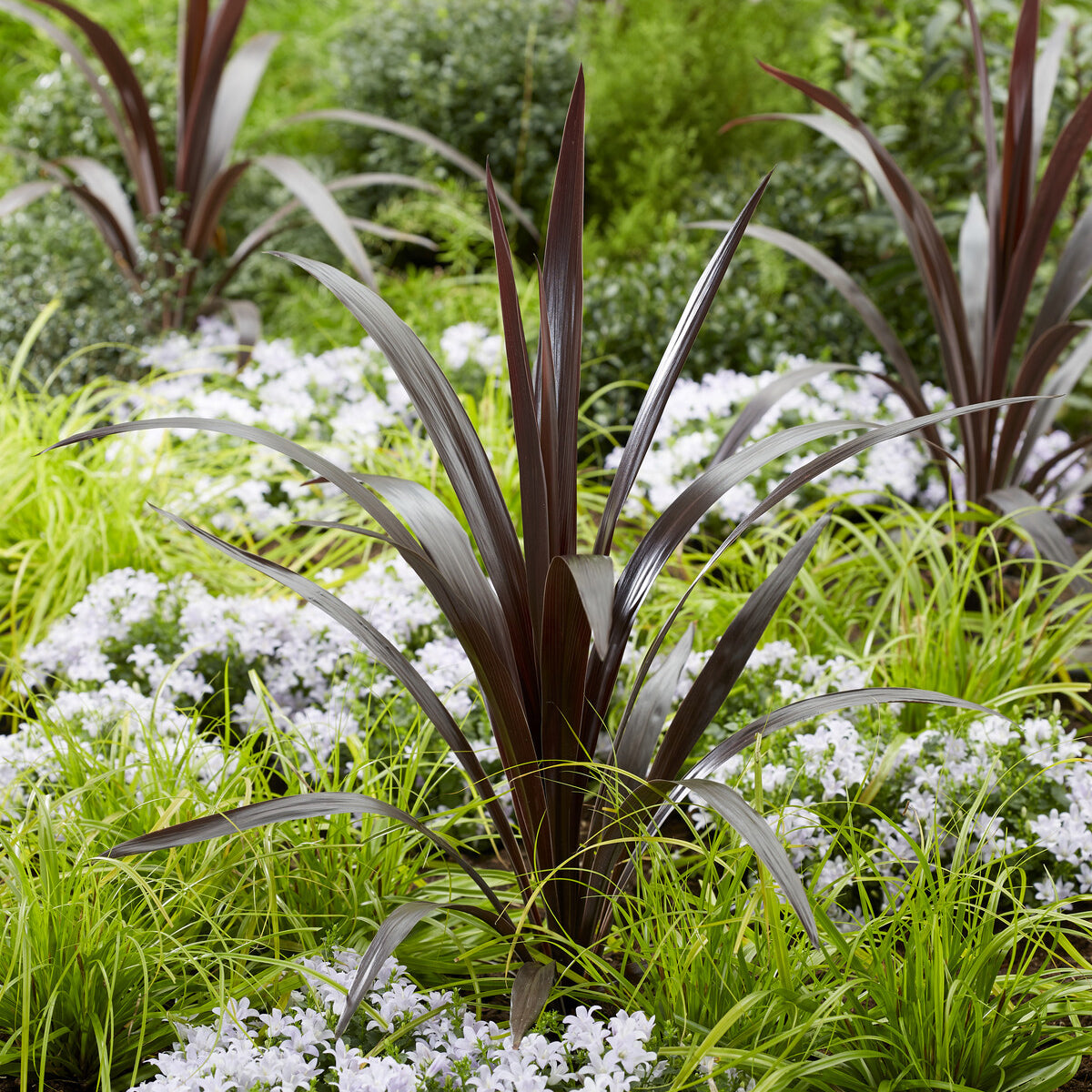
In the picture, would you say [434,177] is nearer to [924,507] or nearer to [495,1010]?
[924,507]

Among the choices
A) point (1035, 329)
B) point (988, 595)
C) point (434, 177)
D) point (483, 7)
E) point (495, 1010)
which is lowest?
point (495, 1010)

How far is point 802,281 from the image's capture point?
3.86m

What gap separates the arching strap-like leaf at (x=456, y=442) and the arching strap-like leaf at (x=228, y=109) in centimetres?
317

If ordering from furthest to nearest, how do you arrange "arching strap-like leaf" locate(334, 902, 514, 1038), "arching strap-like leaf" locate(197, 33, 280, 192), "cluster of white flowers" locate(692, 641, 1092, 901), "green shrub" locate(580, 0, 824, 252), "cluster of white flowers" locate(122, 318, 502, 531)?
"green shrub" locate(580, 0, 824, 252), "arching strap-like leaf" locate(197, 33, 280, 192), "cluster of white flowers" locate(122, 318, 502, 531), "cluster of white flowers" locate(692, 641, 1092, 901), "arching strap-like leaf" locate(334, 902, 514, 1038)

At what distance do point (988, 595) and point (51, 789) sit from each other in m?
2.23

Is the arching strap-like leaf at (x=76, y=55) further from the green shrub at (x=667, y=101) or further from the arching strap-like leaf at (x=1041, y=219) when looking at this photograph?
the arching strap-like leaf at (x=1041, y=219)

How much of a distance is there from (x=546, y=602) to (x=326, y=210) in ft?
7.71

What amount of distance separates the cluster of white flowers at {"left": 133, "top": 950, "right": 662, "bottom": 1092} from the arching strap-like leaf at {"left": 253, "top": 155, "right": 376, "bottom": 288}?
2.17 meters

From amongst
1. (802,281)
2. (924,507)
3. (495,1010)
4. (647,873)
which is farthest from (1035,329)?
(495,1010)

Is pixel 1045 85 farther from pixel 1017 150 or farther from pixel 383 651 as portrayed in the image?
pixel 383 651

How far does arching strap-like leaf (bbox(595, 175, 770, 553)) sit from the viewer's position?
4.07 feet

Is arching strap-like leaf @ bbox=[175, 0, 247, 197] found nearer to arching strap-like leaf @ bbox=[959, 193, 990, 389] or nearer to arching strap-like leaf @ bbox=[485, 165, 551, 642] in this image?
arching strap-like leaf @ bbox=[959, 193, 990, 389]

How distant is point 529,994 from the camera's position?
1.20 metres

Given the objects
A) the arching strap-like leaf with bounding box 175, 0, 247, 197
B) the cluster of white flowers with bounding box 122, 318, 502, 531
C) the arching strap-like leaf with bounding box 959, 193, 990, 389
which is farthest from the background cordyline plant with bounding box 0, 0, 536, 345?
the arching strap-like leaf with bounding box 959, 193, 990, 389
